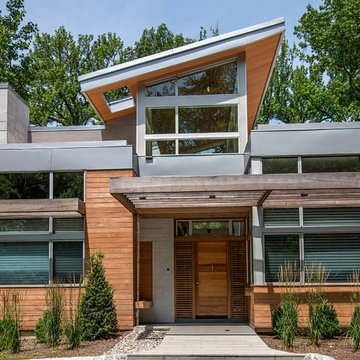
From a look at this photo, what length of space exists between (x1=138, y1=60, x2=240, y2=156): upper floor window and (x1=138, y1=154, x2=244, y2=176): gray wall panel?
22cm

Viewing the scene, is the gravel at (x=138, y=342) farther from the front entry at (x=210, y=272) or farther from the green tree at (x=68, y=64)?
the green tree at (x=68, y=64)

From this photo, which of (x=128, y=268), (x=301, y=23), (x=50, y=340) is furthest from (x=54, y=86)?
(x=50, y=340)

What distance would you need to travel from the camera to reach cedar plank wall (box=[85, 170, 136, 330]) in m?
10.2

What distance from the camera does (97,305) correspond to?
9.27 metres

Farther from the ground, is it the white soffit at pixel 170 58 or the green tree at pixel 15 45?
the green tree at pixel 15 45

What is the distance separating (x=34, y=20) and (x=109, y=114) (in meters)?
12.4

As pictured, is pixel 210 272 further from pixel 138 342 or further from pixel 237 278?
pixel 138 342

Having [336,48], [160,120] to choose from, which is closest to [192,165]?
[160,120]

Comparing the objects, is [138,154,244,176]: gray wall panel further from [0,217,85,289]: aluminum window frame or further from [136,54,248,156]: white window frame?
[0,217,85,289]: aluminum window frame

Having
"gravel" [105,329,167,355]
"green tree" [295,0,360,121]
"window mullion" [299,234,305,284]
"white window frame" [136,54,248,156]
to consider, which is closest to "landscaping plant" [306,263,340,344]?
"window mullion" [299,234,305,284]

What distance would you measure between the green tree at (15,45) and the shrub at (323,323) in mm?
18183

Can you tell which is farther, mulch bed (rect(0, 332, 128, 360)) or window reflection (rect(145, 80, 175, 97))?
window reflection (rect(145, 80, 175, 97))

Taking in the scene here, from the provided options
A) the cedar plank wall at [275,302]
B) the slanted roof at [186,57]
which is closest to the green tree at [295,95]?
the slanted roof at [186,57]

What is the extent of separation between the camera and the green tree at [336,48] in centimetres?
2258
